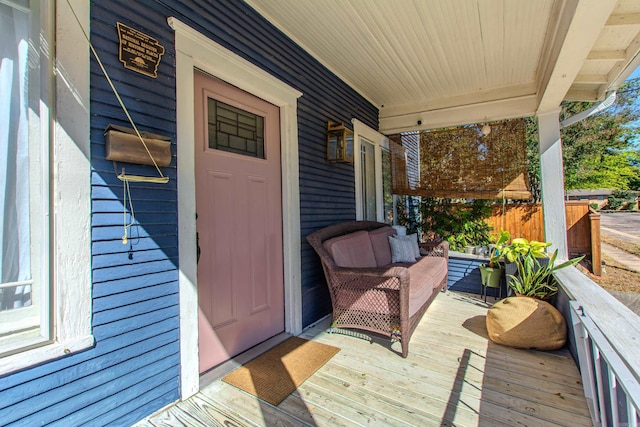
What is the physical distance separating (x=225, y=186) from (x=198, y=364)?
4.15 feet

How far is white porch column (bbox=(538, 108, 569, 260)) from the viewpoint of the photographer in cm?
356

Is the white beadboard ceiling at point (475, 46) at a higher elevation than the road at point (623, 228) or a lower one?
higher

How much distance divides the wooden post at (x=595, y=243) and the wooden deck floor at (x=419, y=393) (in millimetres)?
4406

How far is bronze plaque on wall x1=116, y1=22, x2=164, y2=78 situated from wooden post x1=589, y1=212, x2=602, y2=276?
711 cm

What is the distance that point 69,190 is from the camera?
4.60 feet

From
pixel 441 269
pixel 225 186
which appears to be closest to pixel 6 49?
pixel 225 186

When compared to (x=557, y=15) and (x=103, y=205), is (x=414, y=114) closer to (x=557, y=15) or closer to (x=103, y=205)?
(x=557, y=15)

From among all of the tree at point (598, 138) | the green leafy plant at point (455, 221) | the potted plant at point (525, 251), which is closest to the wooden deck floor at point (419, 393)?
the potted plant at point (525, 251)

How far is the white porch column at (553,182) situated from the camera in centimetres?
356

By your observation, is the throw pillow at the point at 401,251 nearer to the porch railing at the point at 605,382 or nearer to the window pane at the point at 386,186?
the window pane at the point at 386,186

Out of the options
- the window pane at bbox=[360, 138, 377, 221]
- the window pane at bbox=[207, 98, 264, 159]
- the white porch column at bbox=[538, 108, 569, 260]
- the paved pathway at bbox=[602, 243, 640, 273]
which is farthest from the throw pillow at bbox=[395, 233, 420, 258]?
the paved pathway at bbox=[602, 243, 640, 273]

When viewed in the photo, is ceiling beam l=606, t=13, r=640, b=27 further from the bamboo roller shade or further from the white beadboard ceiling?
the bamboo roller shade

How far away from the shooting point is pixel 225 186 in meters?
2.32

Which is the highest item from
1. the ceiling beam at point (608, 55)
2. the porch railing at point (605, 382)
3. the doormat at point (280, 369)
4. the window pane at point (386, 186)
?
the ceiling beam at point (608, 55)
